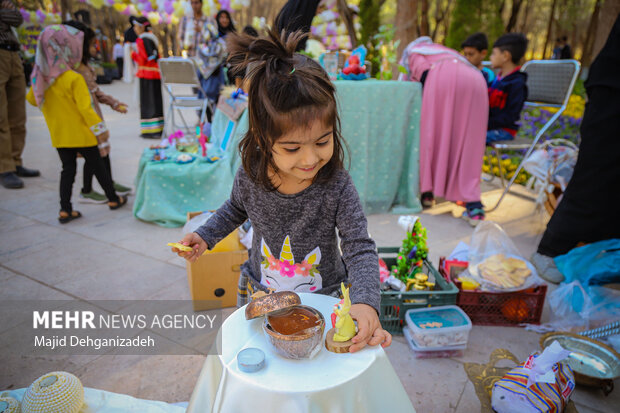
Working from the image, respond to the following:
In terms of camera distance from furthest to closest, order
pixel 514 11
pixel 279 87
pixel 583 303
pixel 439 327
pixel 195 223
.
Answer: pixel 514 11, pixel 195 223, pixel 583 303, pixel 439 327, pixel 279 87

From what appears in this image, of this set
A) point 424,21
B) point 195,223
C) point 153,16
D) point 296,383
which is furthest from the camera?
point 153,16

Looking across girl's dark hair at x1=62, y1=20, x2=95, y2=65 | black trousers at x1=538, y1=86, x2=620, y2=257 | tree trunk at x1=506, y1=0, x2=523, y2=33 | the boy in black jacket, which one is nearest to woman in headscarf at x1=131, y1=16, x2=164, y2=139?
girl's dark hair at x1=62, y1=20, x2=95, y2=65

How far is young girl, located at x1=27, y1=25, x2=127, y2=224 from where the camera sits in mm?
3146

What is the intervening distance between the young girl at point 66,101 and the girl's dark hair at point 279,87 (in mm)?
2797

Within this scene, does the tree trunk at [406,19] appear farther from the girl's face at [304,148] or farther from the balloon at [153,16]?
the balloon at [153,16]

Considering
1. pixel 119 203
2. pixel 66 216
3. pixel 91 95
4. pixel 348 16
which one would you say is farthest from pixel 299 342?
pixel 348 16

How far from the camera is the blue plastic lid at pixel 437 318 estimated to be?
2.00 meters

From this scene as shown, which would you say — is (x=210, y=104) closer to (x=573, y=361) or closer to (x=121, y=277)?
(x=121, y=277)

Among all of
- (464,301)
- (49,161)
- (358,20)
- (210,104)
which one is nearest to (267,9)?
(358,20)

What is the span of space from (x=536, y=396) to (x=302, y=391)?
Answer: 117 centimetres

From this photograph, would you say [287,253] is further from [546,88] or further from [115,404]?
[546,88]

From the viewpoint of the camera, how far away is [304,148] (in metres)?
1.09

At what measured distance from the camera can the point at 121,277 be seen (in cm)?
265

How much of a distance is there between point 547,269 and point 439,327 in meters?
1.29
